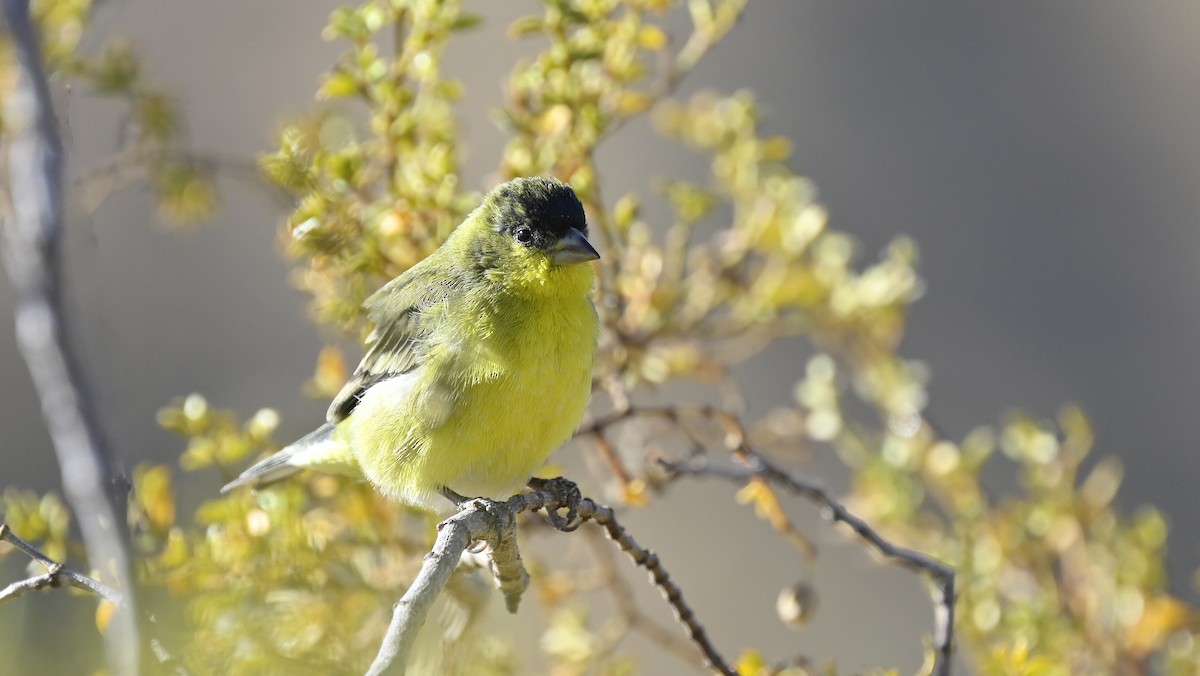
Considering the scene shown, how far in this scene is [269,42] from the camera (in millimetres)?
6883

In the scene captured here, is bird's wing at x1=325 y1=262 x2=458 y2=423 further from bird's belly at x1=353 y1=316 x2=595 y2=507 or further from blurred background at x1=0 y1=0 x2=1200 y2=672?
blurred background at x1=0 y1=0 x2=1200 y2=672

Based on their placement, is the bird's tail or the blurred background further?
the blurred background

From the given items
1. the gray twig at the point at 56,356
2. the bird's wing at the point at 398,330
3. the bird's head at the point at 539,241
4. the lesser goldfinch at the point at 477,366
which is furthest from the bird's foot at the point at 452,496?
the gray twig at the point at 56,356

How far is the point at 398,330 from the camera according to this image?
284 cm

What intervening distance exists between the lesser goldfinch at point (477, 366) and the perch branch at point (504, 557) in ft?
0.77

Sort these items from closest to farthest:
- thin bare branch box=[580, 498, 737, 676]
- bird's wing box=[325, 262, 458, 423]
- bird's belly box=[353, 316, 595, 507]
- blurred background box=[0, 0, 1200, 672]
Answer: thin bare branch box=[580, 498, 737, 676], bird's belly box=[353, 316, 595, 507], bird's wing box=[325, 262, 458, 423], blurred background box=[0, 0, 1200, 672]

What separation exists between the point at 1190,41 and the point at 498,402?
5.81 m

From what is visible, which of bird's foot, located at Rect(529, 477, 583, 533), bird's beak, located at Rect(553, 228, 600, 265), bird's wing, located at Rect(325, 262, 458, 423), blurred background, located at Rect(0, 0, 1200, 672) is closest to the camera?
bird's foot, located at Rect(529, 477, 583, 533)

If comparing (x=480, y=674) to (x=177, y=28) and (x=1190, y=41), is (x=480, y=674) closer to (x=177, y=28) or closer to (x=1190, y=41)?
(x=177, y=28)

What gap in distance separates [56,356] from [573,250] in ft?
5.47

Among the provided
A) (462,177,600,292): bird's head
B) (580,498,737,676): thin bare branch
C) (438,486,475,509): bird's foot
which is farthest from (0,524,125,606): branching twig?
(462,177,600,292): bird's head

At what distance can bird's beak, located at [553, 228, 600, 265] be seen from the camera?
265 cm

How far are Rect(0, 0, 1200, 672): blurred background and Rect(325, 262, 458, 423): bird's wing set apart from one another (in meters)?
2.81

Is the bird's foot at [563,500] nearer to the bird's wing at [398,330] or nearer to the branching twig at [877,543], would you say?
the branching twig at [877,543]
